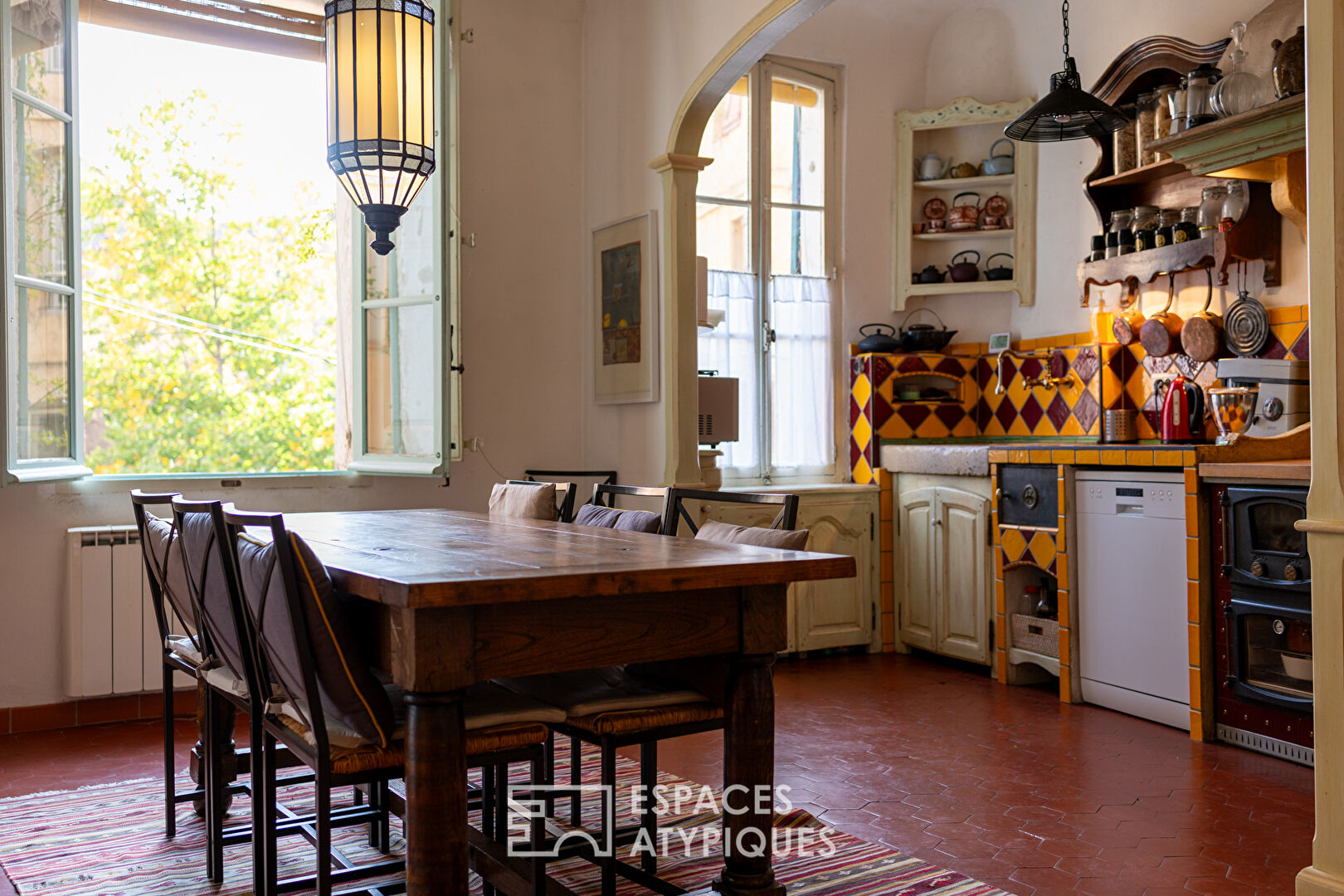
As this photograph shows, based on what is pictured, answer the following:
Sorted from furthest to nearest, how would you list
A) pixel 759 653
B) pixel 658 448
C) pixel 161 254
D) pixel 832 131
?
1. pixel 161 254
2. pixel 832 131
3. pixel 658 448
4. pixel 759 653

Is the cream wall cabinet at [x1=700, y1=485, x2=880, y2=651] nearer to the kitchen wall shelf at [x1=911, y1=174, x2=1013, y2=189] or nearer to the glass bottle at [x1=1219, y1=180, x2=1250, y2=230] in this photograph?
the kitchen wall shelf at [x1=911, y1=174, x2=1013, y2=189]

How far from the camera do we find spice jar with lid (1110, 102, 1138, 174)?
5176 mm

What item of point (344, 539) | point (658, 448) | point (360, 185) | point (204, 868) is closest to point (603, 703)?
point (344, 539)

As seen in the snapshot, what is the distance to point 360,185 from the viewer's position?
305 centimetres

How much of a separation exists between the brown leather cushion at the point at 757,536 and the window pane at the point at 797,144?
356cm

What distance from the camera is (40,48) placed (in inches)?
170

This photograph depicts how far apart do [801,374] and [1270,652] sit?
297 cm

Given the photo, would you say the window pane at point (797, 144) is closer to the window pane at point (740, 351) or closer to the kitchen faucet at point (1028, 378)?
the window pane at point (740, 351)

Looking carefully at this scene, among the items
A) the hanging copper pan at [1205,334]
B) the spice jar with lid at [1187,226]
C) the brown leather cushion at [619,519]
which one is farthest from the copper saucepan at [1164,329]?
the brown leather cushion at [619,519]

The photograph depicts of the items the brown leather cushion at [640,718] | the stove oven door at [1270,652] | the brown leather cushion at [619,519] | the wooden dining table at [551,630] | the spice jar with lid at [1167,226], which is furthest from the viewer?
the spice jar with lid at [1167,226]

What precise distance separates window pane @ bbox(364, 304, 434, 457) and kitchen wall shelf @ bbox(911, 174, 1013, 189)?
9.88 ft

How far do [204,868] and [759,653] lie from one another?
171 cm

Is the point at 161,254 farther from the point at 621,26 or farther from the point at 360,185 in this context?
the point at 360,185

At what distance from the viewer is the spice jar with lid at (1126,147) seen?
518 cm
